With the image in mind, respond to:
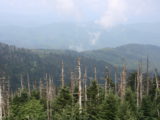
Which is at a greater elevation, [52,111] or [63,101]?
[63,101]

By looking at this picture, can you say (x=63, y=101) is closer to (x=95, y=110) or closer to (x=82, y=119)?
(x=95, y=110)

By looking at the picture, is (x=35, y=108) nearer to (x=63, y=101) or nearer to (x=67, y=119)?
(x=63, y=101)

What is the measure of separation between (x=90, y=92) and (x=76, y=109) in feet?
53.0

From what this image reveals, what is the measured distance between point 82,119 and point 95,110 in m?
5.95

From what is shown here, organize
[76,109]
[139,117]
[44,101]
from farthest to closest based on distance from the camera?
[44,101] → [139,117] → [76,109]

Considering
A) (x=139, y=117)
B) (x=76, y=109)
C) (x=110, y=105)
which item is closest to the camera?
(x=76, y=109)

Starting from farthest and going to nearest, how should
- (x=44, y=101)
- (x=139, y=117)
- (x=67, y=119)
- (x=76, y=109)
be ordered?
1. (x=44, y=101)
2. (x=139, y=117)
3. (x=76, y=109)
4. (x=67, y=119)

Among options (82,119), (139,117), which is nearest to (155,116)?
(139,117)

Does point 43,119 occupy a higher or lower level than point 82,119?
lower

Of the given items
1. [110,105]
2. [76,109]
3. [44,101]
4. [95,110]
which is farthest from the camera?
[44,101]

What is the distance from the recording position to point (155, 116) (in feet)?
124

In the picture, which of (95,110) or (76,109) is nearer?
(76,109)

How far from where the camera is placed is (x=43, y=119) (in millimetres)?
37969

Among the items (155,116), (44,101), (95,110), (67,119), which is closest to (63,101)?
(95,110)
